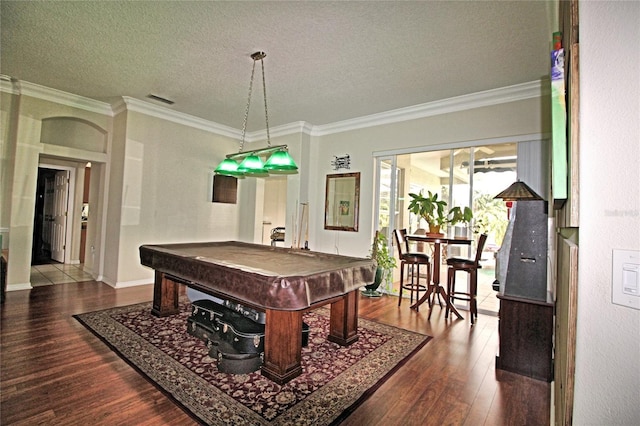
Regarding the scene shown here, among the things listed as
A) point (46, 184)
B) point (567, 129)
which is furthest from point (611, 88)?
point (46, 184)

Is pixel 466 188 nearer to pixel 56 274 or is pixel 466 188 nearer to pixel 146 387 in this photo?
pixel 146 387

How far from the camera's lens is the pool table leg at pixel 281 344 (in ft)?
7.30

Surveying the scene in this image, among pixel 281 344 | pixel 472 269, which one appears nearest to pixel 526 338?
pixel 472 269

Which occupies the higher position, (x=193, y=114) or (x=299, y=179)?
(x=193, y=114)

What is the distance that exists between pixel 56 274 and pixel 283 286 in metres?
5.75

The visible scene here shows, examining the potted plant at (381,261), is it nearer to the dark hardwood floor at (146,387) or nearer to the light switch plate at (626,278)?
the dark hardwood floor at (146,387)

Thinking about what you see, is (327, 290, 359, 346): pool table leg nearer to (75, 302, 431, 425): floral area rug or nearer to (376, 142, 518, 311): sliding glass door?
(75, 302, 431, 425): floral area rug

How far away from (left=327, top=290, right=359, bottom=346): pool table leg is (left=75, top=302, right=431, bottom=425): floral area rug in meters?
0.07

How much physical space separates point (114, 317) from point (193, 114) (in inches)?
137

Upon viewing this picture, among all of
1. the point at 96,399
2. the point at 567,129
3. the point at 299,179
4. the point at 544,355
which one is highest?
the point at 299,179

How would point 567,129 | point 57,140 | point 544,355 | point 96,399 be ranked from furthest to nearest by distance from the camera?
point 57,140 → point 544,355 → point 96,399 → point 567,129

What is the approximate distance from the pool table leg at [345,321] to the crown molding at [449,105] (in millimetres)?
3046

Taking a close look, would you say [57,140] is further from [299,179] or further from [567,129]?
[567,129]

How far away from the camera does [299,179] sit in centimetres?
570
